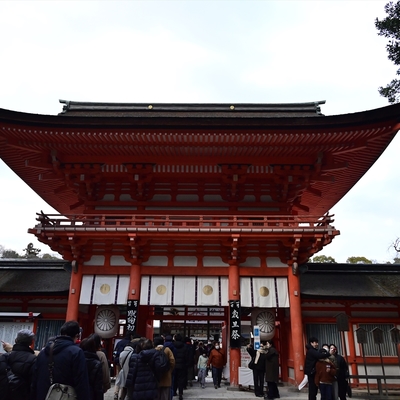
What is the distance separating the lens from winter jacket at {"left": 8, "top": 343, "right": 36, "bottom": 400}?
4258 mm

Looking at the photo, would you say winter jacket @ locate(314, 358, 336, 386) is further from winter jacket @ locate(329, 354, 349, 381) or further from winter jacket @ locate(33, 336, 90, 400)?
winter jacket @ locate(33, 336, 90, 400)

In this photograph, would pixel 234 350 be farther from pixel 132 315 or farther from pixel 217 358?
pixel 132 315

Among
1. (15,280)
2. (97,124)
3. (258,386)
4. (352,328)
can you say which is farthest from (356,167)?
(15,280)

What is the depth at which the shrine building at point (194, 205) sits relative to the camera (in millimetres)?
11922

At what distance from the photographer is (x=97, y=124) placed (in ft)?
39.1

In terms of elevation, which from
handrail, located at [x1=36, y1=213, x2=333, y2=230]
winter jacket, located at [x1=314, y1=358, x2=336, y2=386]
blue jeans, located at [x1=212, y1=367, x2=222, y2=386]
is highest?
handrail, located at [x1=36, y1=213, x2=333, y2=230]

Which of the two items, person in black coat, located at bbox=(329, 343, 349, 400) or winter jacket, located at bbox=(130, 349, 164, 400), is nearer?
winter jacket, located at bbox=(130, 349, 164, 400)

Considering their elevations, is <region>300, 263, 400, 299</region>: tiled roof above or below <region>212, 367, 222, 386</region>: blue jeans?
above

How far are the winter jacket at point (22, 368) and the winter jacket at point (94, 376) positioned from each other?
0.70 m

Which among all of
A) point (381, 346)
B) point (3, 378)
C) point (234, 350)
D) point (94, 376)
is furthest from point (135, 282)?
point (381, 346)

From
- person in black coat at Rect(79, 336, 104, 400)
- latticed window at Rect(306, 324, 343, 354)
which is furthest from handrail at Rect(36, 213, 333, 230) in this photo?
person in black coat at Rect(79, 336, 104, 400)

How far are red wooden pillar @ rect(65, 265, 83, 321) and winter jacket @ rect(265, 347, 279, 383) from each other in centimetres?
641

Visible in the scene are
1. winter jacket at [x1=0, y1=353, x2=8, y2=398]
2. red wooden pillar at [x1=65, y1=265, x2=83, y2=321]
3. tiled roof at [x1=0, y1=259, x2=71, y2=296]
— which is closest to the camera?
winter jacket at [x1=0, y1=353, x2=8, y2=398]

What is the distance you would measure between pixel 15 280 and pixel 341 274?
13.1 metres
